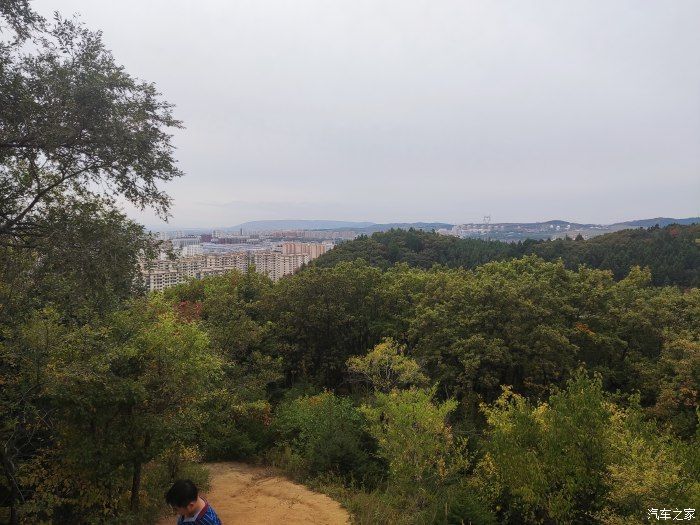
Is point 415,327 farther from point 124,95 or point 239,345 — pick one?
point 124,95

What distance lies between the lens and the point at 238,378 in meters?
16.7

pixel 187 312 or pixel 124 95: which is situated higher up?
pixel 124 95

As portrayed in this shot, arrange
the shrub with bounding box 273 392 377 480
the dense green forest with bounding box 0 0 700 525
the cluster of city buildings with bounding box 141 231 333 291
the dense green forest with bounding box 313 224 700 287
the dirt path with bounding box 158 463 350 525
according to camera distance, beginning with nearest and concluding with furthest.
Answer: the dense green forest with bounding box 0 0 700 525, the cluster of city buildings with bounding box 141 231 333 291, the dirt path with bounding box 158 463 350 525, the shrub with bounding box 273 392 377 480, the dense green forest with bounding box 313 224 700 287

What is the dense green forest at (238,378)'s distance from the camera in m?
7.08

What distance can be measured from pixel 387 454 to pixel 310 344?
10.7 metres

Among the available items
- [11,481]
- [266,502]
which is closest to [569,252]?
Result: [266,502]

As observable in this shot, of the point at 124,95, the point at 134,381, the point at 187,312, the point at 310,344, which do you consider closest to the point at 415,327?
the point at 310,344

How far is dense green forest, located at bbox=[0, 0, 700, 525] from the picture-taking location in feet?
23.2

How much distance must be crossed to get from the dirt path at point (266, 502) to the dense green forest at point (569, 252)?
83.3 ft

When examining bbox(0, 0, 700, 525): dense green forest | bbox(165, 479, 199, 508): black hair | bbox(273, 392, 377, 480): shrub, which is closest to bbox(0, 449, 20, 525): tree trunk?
bbox(0, 0, 700, 525): dense green forest

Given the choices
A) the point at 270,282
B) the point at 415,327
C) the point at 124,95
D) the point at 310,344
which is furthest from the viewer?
the point at 270,282

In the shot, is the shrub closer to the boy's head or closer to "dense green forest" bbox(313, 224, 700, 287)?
the boy's head

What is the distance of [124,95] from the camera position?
24.6ft

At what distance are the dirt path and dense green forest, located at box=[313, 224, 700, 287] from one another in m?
25.4
